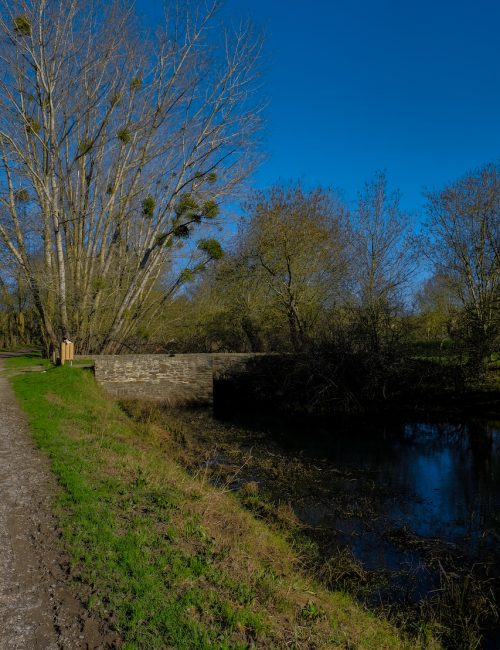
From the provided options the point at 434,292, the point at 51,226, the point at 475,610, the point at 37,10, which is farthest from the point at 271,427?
the point at 37,10

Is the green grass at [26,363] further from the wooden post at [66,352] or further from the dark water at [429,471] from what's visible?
the dark water at [429,471]

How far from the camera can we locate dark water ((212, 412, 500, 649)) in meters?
6.77

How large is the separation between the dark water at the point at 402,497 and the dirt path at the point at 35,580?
12.0 feet

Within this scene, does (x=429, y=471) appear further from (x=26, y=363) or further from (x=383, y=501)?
(x=26, y=363)

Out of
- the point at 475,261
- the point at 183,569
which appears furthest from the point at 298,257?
the point at 183,569

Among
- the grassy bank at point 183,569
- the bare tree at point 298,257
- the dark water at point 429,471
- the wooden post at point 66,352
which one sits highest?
the bare tree at point 298,257

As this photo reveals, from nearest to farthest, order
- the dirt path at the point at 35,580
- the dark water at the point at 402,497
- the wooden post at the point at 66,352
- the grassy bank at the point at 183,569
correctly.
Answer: the dirt path at the point at 35,580 → the grassy bank at the point at 183,569 → the dark water at the point at 402,497 → the wooden post at the point at 66,352

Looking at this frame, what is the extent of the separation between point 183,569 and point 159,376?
15.8 m

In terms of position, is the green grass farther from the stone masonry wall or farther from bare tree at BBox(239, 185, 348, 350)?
bare tree at BBox(239, 185, 348, 350)

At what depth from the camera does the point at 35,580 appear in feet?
13.6

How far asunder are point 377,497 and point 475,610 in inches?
151

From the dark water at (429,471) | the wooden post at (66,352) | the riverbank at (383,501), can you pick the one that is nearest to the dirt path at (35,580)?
the riverbank at (383,501)

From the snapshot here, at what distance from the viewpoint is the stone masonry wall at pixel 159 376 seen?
19.1 m

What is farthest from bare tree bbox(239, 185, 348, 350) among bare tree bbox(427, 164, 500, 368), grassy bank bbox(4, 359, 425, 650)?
grassy bank bbox(4, 359, 425, 650)
